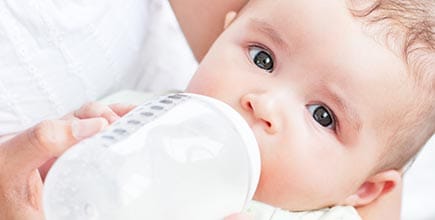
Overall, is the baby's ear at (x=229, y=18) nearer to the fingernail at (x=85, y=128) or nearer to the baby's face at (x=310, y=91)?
the baby's face at (x=310, y=91)

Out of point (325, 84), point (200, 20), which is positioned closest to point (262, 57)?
point (325, 84)

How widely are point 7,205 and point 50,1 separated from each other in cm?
37

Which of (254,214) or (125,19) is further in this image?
(125,19)

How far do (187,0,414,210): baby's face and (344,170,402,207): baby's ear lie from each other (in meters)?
0.04

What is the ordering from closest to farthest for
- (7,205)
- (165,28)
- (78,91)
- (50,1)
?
1. (7,205)
2. (50,1)
3. (78,91)
4. (165,28)

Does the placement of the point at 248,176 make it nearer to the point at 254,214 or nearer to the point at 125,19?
the point at 254,214

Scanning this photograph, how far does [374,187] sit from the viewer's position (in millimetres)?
1279

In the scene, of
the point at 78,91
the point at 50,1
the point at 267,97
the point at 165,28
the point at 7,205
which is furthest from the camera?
the point at 165,28

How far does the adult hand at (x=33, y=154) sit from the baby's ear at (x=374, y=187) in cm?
47

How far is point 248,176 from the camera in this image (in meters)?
0.98

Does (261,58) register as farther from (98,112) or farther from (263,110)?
(98,112)

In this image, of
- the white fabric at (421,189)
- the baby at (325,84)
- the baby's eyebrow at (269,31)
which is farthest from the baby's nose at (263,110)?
the white fabric at (421,189)

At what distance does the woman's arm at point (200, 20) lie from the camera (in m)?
1.47

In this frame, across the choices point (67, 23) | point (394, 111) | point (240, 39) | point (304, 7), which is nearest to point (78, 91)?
point (67, 23)
